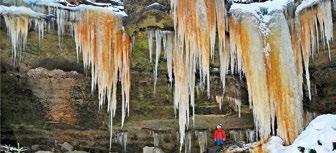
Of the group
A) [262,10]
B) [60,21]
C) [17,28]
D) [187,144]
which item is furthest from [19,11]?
[187,144]

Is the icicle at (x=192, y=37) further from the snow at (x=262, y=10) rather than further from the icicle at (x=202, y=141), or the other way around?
the icicle at (x=202, y=141)

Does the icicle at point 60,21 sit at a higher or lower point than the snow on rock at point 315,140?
higher

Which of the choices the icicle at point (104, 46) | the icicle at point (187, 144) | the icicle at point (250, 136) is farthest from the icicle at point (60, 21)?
the icicle at point (250, 136)

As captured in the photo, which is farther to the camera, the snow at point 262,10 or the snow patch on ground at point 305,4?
the snow at point 262,10

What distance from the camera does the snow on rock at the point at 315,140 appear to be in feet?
34.1

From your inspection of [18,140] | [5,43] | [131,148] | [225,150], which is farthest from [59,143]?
[225,150]

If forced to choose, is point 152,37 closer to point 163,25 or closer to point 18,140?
point 163,25

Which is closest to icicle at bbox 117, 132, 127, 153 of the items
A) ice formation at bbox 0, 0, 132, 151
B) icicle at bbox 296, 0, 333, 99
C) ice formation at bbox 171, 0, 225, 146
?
ice formation at bbox 0, 0, 132, 151

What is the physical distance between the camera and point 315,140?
10.7m

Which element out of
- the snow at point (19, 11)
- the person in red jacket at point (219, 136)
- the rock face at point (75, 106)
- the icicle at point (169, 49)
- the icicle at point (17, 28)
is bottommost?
the person in red jacket at point (219, 136)

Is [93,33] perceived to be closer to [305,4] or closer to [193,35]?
[193,35]

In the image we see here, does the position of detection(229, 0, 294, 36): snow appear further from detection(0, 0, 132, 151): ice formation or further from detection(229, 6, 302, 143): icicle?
detection(0, 0, 132, 151): ice formation

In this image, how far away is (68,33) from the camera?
39.4ft

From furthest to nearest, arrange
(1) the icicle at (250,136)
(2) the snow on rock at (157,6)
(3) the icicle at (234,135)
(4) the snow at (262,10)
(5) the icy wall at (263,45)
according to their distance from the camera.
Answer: (3) the icicle at (234,135)
(1) the icicle at (250,136)
(4) the snow at (262,10)
(5) the icy wall at (263,45)
(2) the snow on rock at (157,6)
